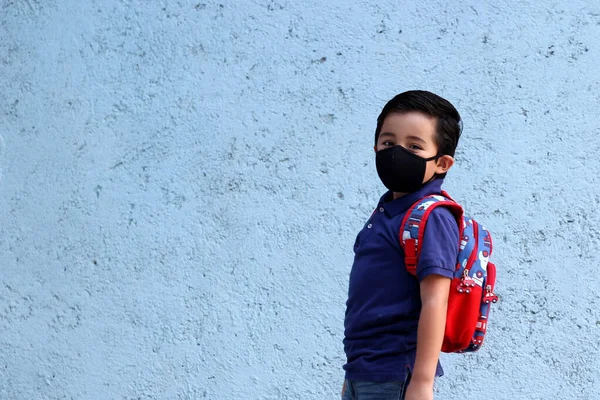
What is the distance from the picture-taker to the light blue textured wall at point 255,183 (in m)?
3.02

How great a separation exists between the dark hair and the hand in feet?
1.85

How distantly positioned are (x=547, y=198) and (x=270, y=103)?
3.66ft

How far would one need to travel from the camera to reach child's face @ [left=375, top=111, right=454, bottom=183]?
77.5 inches

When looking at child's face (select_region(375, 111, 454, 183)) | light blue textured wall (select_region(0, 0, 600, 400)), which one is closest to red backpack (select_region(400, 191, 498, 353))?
child's face (select_region(375, 111, 454, 183))

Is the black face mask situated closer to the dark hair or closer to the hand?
the dark hair

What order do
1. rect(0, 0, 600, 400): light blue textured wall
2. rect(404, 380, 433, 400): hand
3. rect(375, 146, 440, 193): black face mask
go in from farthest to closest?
1. rect(0, 0, 600, 400): light blue textured wall
2. rect(375, 146, 440, 193): black face mask
3. rect(404, 380, 433, 400): hand

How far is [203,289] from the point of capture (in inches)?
127

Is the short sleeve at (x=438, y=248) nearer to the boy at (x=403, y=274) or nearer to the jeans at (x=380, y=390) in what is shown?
the boy at (x=403, y=274)

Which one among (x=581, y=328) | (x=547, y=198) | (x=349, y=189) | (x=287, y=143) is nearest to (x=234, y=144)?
(x=287, y=143)

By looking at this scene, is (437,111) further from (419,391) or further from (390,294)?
(419,391)

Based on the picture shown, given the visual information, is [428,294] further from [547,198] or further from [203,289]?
[203,289]

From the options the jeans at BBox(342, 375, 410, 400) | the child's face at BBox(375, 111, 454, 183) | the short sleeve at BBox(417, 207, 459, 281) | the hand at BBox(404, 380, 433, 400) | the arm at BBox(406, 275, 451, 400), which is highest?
the child's face at BBox(375, 111, 454, 183)

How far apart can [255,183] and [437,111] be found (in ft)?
4.37

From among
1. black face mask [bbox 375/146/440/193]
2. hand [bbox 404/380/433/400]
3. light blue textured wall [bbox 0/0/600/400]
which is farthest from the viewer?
light blue textured wall [bbox 0/0/600/400]
